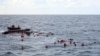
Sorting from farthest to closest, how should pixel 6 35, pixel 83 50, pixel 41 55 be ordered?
pixel 6 35, pixel 83 50, pixel 41 55

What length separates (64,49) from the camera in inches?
2061

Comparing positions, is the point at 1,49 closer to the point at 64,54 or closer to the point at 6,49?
the point at 6,49

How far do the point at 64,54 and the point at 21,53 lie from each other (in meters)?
7.74

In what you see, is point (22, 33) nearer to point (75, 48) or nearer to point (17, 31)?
point (17, 31)

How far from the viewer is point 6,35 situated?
74688mm

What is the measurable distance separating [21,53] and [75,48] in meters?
12.5

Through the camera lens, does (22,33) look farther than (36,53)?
Yes

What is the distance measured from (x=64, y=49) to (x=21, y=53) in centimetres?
988

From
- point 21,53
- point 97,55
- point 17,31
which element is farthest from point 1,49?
point 17,31

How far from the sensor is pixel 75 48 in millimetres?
53625

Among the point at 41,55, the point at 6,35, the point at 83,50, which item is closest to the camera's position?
the point at 41,55

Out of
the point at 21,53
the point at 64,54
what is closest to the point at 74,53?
the point at 64,54

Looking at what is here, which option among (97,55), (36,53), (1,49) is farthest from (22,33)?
(97,55)

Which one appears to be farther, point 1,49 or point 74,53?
point 1,49
